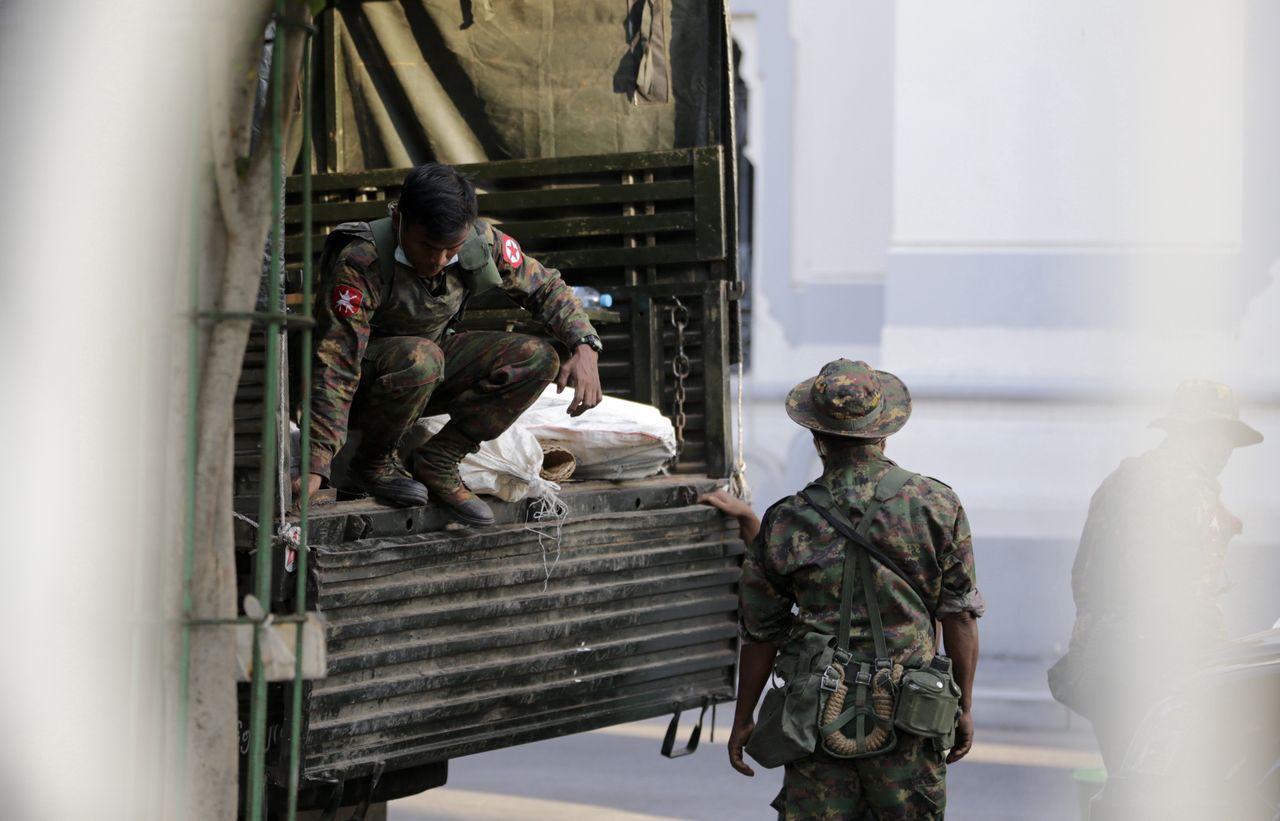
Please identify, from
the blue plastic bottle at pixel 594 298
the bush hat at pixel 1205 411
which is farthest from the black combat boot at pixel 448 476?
the bush hat at pixel 1205 411

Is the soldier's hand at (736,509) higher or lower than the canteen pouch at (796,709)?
higher

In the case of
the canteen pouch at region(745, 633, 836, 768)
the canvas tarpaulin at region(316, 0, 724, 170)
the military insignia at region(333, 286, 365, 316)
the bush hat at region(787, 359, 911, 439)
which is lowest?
the canteen pouch at region(745, 633, 836, 768)

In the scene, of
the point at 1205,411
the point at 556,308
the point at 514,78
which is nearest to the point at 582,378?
the point at 556,308

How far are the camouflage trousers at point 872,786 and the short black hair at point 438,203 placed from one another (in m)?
1.40

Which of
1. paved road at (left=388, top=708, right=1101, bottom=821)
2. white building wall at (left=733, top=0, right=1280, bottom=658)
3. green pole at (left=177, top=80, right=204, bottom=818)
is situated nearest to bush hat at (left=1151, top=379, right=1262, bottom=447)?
paved road at (left=388, top=708, right=1101, bottom=821)

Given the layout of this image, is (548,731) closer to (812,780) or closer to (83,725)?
(812,780)

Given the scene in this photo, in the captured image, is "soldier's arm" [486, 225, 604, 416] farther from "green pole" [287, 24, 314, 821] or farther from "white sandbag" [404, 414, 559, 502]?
"green pole" [287, 24, 314, 821]

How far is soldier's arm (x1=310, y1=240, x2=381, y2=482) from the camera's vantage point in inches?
140

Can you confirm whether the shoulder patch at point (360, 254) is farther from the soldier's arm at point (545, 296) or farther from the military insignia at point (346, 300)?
the soldier's arm at point (545, 296)

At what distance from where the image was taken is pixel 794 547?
3.76 metres

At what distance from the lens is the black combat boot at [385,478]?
368 centimetres

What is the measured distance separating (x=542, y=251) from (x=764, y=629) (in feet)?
4.85

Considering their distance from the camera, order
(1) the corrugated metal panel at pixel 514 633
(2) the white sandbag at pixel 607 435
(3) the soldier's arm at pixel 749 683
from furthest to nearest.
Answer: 1. (2) the white sandbag at pixel 607 435
2. (3) the soldier's arm at pixel 749 683
3. (1) the corrugated metal panel at pixel 514 633

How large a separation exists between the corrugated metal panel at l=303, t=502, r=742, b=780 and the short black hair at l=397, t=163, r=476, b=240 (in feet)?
Answer: 2.20
